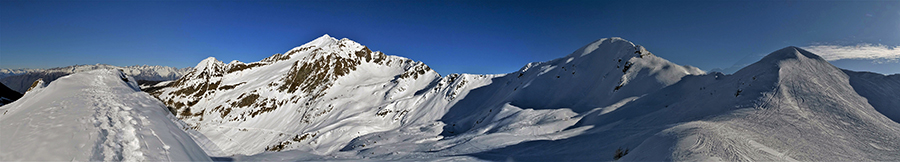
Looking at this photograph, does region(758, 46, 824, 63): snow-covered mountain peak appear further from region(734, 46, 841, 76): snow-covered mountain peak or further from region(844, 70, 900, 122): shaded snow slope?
region(844, 70, 900, 122): shaded snow slope

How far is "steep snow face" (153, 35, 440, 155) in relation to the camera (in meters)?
58.5

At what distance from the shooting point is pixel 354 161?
48.1 feet

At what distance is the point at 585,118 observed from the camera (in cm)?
2403

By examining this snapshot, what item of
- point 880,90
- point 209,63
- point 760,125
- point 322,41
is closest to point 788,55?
point 880,90

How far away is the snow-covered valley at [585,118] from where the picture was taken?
6961 mm

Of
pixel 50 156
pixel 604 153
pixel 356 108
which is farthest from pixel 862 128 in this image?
pixel 356 108

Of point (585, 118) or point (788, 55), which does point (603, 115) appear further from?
point (788, 55)

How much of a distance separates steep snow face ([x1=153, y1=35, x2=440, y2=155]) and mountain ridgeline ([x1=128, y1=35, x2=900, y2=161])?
578mm

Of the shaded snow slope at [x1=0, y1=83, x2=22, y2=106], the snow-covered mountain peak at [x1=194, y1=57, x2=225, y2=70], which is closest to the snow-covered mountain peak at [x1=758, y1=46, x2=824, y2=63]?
the shaded snow slope at [x1=0, y1=83, x2=22, y2=106]

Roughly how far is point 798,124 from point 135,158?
22.3 meters

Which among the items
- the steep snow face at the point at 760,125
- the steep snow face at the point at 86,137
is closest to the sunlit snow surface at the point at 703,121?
the steep snow face at the point at 760,125

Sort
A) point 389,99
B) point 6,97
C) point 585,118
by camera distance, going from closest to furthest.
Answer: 1. point 6,97
2. point 585,118
3. point 389,99

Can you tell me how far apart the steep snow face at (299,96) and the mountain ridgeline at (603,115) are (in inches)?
22.7

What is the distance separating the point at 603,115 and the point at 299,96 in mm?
84152
